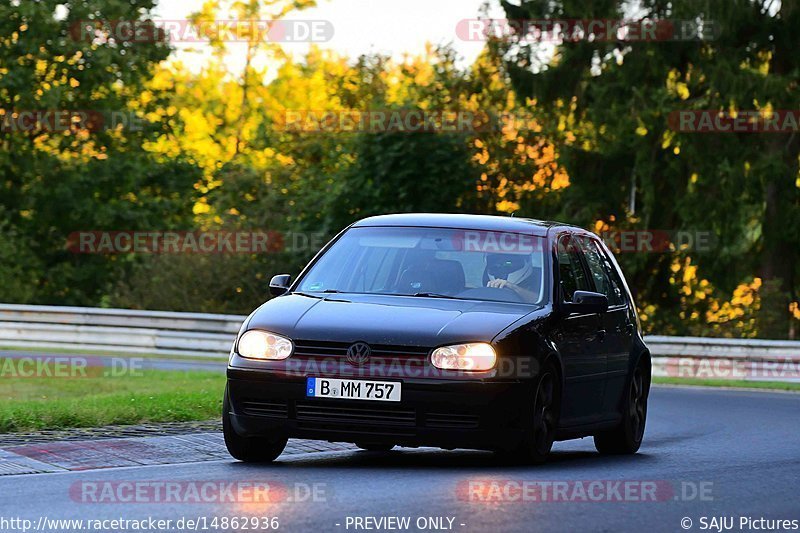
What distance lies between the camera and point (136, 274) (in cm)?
3569

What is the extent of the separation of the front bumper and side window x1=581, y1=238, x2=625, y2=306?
2534 millimetres

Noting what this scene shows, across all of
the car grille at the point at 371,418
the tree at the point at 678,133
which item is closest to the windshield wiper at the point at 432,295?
the car grille at the point at 371,418

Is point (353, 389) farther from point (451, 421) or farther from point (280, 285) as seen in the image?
point (280, 285)

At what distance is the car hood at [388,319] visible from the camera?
10.5 m

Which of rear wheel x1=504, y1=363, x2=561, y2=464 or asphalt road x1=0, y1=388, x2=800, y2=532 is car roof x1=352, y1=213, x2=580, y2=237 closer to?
rear wheel x1=504, y1=363, x2=561, y2=464

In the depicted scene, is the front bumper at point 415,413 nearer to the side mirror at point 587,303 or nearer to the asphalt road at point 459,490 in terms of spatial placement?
the asphalt road at point 459,490

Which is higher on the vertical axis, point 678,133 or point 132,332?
point 678,133

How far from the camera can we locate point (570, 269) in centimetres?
1235

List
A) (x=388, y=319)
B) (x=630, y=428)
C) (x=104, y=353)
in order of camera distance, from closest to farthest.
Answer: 1. (x=388, y=319)
2. (x=630, y=428)
3. (x=104, y=353)

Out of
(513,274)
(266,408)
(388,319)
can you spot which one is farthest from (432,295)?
(266,408)

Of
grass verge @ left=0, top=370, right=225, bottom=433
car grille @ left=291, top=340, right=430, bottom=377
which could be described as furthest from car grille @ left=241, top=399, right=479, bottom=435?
grass verge @ left=0, top=370, right=225, bottom=433

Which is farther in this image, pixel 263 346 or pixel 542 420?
pixel 542 420

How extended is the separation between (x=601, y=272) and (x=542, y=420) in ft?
8.10

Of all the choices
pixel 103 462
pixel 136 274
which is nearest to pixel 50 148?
pixel 136 274
